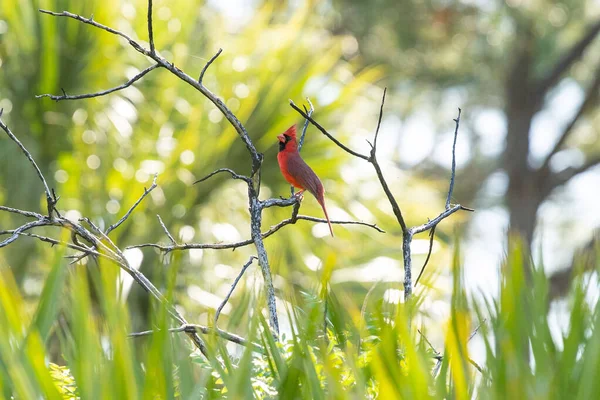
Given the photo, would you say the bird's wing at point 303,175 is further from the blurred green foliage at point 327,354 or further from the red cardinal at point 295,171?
the blurred green foliage at point 327,354

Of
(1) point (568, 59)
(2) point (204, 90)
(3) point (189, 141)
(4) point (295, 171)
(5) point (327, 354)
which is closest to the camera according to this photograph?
(5) point (327, 354)

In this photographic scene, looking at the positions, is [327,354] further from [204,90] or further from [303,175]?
[303,175]

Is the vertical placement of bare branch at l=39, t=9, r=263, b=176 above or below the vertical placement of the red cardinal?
below

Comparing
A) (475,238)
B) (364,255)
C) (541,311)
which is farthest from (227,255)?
(475,238)

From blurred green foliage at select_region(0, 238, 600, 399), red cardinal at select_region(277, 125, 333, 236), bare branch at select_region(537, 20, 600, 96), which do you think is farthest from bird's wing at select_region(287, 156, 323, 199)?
bare branch at select_region(537, 20, 600, 96)

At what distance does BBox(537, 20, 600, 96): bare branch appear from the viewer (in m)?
7.85

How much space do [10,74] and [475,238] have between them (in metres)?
6.33

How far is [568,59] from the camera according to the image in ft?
26.7

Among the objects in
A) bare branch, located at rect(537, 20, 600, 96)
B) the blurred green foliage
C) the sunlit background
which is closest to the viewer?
the blurred green foliage

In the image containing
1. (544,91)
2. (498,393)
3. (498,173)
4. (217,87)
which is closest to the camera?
(498,393)

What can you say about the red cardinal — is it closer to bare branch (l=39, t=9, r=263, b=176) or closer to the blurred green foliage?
bare branch (l=39, t=9, r=263, b=176)

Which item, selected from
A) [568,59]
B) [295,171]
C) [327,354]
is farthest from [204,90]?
[568,59]

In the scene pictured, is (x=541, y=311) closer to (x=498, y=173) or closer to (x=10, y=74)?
(x=10, y=74)

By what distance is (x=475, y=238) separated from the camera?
984 cm
